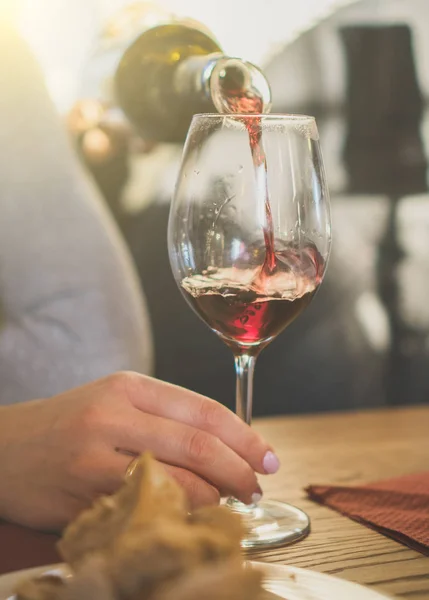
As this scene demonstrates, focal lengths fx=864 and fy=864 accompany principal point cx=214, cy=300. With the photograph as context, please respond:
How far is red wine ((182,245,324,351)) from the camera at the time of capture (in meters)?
0.54

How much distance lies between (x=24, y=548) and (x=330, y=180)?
1530 mm

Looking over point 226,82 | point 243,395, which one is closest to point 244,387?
point 243,395

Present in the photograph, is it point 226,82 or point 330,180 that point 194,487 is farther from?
point 330,180

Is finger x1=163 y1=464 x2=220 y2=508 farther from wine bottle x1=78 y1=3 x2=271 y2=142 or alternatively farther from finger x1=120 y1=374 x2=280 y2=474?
wine bottle x1=78 y1=3 x2=271 y2=142

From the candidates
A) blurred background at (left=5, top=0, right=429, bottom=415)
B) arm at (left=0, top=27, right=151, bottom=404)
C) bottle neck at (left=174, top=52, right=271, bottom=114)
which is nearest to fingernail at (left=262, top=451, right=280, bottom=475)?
bottle neck at (left=174, top=52, right=271, bottom=114)

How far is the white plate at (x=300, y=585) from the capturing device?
1.08ft

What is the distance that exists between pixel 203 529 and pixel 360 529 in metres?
0.29

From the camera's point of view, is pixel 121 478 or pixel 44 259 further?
pixel 44 259

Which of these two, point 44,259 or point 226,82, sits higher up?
point 226,82

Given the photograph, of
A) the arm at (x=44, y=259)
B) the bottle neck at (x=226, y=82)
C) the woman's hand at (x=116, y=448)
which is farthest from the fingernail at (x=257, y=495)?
the arm at (x=44, y=259)

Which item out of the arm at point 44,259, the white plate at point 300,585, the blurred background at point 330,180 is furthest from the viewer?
the blurred background at point 330,180

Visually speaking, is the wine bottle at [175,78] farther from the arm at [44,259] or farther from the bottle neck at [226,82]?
the arm at [44,259]

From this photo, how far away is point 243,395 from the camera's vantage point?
567mm

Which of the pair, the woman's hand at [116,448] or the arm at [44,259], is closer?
the woman's hand at [116,448]
